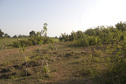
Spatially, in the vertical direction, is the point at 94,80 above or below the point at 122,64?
below

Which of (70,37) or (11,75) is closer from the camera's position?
(11,75)

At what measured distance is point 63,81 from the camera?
3.36 m

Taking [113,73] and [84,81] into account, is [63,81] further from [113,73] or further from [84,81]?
[113,73]

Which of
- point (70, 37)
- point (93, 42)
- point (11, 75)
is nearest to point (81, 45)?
point (93, 42)

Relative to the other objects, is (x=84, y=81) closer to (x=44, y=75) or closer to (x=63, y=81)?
(x=63, y=81)

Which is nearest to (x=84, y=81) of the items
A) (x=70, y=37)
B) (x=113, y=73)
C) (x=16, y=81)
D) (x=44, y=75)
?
(x=113, y=73)

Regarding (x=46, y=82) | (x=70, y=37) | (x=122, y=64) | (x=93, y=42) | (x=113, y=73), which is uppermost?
(x=70, y=37)

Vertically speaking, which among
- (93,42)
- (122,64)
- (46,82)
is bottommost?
(46,82)

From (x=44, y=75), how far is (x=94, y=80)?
1874mm

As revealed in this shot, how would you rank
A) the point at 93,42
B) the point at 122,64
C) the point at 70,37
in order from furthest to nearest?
the point at 70,37, the point at 93,42, the point at 122,64

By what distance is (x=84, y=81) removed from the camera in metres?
3.17

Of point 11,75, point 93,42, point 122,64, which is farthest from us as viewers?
point 93,42

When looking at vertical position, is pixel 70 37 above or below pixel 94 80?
above

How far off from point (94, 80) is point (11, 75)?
10.9ft
